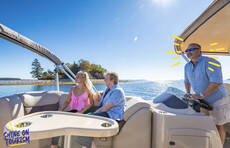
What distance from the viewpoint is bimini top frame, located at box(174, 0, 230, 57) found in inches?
51.4

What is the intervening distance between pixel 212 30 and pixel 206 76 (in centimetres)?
103

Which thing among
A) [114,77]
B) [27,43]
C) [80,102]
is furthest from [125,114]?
[27,43]

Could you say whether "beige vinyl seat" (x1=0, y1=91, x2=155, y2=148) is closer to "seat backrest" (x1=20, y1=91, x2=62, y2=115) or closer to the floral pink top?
"seat backrest" (x1=20, y1=91, x2=62, y2=115)

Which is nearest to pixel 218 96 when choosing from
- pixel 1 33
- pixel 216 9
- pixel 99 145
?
pixel 216 9

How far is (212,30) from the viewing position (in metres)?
1.89

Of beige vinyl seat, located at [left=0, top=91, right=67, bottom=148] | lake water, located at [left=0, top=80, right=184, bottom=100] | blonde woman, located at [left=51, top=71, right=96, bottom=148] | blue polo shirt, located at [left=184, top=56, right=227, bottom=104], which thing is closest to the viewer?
blue polo shirt, located at [left=184, top=56, right=227, bottom=104]

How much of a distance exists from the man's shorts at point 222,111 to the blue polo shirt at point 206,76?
0.04 m

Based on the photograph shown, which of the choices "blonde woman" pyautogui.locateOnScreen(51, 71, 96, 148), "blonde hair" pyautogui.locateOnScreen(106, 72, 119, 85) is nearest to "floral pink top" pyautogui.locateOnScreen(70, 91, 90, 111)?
"blonde woman" pyautogui.locateOnScreen(51, 71, 96, 148)

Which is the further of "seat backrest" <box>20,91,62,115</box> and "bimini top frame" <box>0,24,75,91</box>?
"seat backrest" <box>20,91,62,115</box>

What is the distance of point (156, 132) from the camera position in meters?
1.27

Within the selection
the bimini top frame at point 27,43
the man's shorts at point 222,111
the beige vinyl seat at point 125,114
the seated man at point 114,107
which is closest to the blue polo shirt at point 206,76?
the man's shorts at point 222,111

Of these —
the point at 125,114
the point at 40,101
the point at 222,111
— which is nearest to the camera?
the point at 222,111

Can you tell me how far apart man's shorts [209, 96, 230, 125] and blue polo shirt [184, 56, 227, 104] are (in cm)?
4

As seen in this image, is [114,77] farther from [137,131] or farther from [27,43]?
[27,43]
